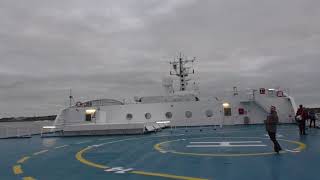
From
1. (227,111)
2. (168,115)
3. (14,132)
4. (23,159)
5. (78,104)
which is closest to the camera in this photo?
(23,159)

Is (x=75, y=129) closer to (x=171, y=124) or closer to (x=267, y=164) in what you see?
(x=171, y=124)

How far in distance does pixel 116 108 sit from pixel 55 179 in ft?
71.2

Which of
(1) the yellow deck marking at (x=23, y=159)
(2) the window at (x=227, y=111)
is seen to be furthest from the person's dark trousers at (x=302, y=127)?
(1) the yellow deck marking at (x=23, y=159)

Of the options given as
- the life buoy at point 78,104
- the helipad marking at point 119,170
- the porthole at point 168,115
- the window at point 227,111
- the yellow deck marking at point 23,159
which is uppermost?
the life buoy at point 78,104

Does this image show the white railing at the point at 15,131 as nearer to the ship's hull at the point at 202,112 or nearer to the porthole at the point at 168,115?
the ship's hull at the point at 202,112

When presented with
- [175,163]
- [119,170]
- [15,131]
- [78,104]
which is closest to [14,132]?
[15,131]

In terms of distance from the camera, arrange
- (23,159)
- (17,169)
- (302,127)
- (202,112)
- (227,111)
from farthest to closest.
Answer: (227,111)
(202,112)
(302,127)
(23,159)
(17,169)

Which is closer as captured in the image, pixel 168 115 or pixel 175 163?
pixel 175 163

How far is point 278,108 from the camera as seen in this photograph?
2912cm

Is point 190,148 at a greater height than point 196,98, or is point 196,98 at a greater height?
point 196,98

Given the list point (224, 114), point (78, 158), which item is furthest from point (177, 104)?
point (78, 158)

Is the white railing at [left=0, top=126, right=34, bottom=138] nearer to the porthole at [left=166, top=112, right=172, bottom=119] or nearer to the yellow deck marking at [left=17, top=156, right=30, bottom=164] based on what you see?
the porthole at [left=166, top=112, right=172, bottom=119]

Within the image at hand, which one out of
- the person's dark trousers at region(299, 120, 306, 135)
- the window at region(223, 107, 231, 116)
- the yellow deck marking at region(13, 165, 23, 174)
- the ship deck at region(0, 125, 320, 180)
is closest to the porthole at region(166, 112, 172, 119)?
the window at region(223, 107, 231, 116)

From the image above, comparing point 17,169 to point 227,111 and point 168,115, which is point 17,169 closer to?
point 168,115
